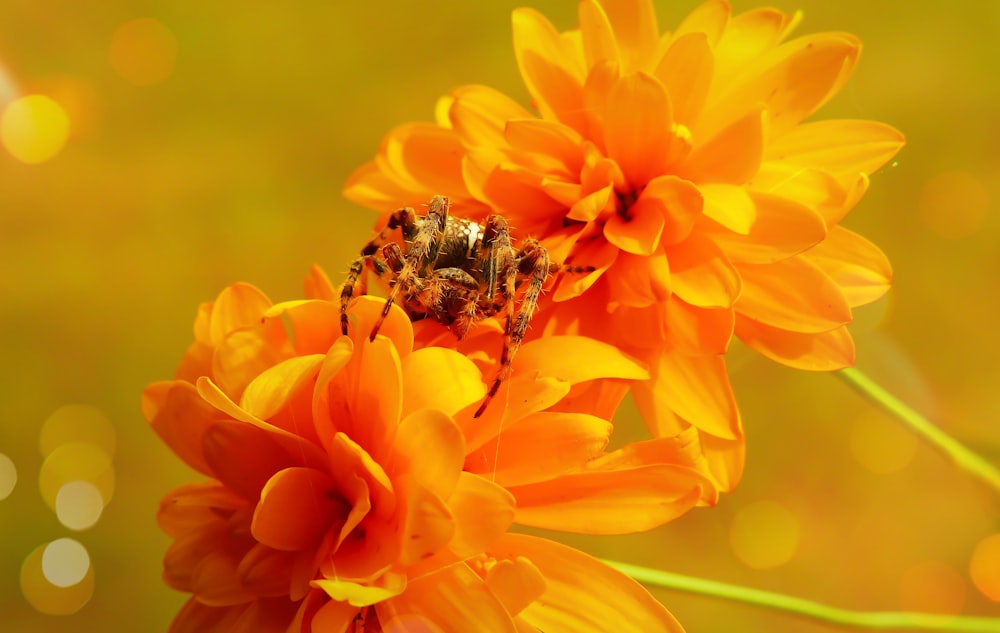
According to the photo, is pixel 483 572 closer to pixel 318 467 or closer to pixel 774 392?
pixel 318 467

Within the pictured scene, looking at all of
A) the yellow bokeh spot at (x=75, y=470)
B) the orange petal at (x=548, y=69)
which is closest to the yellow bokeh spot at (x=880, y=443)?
the orange petal at (x=548, y=69)

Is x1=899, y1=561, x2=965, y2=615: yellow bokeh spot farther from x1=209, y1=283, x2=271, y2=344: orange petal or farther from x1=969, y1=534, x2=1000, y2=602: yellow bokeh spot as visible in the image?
x1=209, y1=283, x2=271, y2=344: orange petal

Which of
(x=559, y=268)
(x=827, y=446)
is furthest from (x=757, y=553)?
(x=559, y=268)

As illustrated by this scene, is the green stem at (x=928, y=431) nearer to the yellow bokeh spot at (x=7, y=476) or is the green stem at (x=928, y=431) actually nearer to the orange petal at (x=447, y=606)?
the orange petal at (x=447, y=606)

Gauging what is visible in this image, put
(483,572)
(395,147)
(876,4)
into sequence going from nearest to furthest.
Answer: (483,572) → (395,147) → (876,4)

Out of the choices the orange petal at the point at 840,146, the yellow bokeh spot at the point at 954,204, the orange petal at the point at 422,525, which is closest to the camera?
the orange petal at the point at 422,525

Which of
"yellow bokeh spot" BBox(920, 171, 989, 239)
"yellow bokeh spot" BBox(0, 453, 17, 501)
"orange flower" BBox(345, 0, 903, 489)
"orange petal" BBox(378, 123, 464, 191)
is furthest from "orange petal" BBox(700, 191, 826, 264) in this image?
"yellow bokeh spot" BBox(0, 453, 17, 501)

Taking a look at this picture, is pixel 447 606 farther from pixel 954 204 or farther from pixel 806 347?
pixel 954 204
